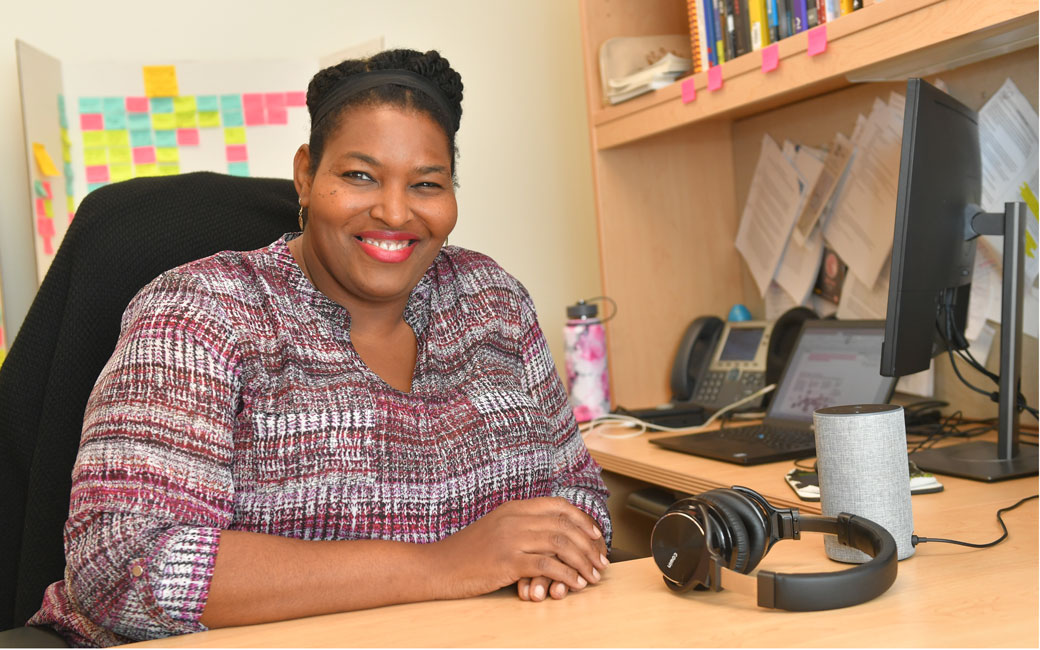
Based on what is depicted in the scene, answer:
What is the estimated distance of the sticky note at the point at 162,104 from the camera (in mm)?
2293

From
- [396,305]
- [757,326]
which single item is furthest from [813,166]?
[396,305]

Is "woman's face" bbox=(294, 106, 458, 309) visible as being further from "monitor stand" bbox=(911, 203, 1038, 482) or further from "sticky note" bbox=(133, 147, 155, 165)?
"sticky note" bbox=(133, 147, 155, 165)

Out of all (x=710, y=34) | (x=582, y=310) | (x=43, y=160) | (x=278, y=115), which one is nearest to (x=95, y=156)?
(x=43, y=160)

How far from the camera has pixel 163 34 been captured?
231 cm

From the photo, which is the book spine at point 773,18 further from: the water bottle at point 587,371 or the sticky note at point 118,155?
the sticky note at point 118,155

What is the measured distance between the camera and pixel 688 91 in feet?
6.30

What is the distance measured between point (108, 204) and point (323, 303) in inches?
12.1

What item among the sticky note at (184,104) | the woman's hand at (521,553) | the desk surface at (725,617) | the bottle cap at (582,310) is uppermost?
the sticky note at (184,104)

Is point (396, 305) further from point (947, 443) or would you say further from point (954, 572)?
point (947, 443)

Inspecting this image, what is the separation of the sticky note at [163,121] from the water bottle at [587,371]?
3.48 ft

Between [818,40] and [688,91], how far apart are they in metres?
0.37

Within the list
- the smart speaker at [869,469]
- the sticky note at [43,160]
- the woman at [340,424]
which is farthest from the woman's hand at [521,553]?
the sticky note at [43,160]

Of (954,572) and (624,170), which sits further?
(624,170)

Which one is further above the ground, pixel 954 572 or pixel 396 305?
pixel 396 305
